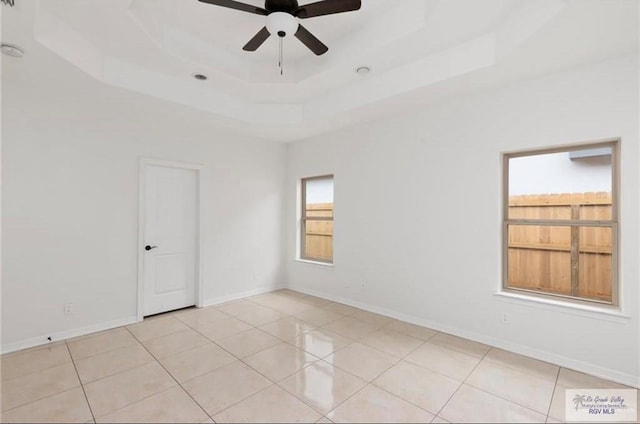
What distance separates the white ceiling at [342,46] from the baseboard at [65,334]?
274 cm

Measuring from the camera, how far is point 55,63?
263 centimetres

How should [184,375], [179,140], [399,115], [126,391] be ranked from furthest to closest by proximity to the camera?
[179,140] → [399,115] → [184,375] → [126,391]

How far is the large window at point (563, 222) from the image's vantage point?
271 cm

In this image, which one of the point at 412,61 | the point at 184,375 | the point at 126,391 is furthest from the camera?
the point at 412,61

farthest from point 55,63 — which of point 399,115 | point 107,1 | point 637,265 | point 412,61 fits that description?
point 637,265

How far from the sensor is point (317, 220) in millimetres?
5262

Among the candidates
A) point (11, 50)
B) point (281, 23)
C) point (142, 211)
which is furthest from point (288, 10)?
point (142, 211)

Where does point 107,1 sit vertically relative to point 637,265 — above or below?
above

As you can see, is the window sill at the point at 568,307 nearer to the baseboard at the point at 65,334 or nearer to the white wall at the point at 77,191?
the white wall at the point at 77,191

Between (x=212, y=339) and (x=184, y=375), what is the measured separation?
2.41 ft

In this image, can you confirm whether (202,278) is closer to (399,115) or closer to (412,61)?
(399,115)

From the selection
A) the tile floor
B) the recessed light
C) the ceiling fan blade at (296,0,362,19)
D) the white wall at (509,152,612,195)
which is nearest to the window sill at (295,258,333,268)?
the tile floor

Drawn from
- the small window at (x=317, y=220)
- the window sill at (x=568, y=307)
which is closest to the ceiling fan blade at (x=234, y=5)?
the small window at (x=317, y=220)

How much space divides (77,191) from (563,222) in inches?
203
